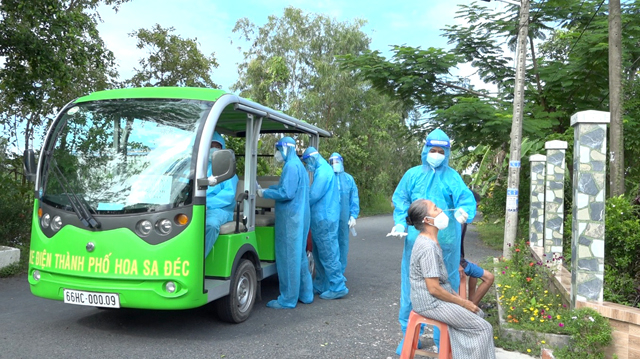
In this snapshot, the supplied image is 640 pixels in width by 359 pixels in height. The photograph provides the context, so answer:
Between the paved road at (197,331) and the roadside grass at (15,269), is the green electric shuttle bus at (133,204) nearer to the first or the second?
the paved road at (197,331)

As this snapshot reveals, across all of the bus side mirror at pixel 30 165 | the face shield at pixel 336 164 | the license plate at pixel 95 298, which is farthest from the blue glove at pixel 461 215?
the bus side mirror at pixel 30 165

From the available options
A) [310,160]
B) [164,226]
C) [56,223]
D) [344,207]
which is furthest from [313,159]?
[56,223]

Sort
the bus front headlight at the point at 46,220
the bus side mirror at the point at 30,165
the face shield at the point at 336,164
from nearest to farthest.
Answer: the bus front headlight at the point at 46,220 < the bus side mirror at the point at 30,165 < the face shield at the point at 336,164

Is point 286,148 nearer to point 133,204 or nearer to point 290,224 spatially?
point 290,224

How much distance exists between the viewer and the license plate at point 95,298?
4.85 meters

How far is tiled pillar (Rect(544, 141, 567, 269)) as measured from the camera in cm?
797

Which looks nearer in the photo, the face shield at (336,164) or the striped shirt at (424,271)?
the striped shirt at (424,271)

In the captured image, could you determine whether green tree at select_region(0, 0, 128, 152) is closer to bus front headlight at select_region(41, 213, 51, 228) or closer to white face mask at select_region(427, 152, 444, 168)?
bus front headlight at select_region(41, 213, 51, 228)

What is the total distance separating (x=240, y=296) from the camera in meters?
6.02

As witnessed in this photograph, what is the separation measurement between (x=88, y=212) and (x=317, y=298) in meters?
3.32

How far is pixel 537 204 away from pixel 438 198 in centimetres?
496

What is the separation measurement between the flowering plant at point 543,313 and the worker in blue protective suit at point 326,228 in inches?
79.6

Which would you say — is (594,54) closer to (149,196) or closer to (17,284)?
(149,196)

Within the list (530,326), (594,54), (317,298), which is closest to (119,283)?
(317,298)
